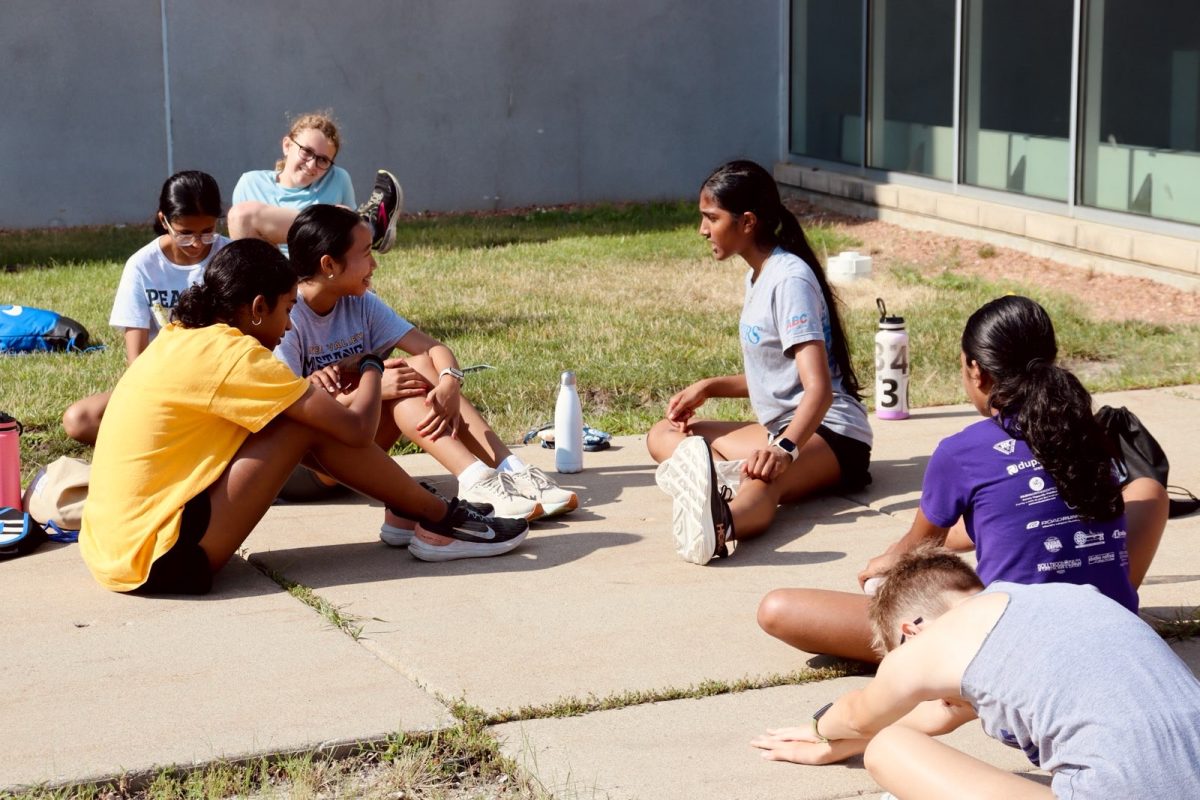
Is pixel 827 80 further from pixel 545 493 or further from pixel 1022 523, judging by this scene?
pixel 1022 523

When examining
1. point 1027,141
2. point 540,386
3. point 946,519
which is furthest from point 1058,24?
point 946,519

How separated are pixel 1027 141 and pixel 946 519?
30.9ft

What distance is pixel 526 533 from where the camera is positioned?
5.50 metres

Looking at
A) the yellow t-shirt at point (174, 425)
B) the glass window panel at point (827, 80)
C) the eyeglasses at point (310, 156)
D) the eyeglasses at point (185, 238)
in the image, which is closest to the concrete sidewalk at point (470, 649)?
the yellow t-shirt at point (174, 425)

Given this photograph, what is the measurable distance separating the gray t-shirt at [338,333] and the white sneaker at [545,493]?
752 mm

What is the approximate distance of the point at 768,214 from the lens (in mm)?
5688

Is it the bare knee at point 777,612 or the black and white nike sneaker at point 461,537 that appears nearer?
the bare knee at point 777,612

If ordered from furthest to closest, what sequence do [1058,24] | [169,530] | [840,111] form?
1. [840,111]
2. [1058,24]
3. [169,530]

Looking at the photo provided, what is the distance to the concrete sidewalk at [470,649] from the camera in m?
3.71

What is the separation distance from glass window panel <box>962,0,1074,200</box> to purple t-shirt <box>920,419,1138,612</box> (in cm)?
884

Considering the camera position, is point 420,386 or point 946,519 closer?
point 946,519

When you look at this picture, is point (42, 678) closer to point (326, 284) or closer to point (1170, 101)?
point (326, 284)

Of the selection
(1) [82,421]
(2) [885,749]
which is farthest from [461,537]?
(2) [885,749]

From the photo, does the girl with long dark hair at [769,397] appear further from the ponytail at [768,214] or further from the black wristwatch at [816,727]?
the black wristwatch at [816,727]
